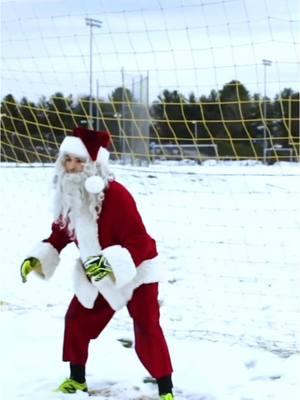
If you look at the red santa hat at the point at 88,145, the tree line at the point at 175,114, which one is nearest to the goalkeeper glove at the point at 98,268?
the red santa hat at the point at 88,145

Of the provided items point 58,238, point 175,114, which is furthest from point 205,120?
point 58,238

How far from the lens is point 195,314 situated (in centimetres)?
535

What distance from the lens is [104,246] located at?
3.57m

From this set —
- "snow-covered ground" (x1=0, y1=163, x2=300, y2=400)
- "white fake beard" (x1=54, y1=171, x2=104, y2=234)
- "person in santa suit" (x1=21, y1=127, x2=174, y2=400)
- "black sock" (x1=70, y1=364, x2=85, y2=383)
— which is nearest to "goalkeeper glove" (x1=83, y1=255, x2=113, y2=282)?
"person in santa suit" (x1=21, y1=127, x2=174, y2=400)

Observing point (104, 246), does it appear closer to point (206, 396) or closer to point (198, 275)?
point (206, 396)

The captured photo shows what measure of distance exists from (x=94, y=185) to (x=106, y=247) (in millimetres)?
314

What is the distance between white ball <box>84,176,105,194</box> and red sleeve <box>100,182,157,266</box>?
0.08 m

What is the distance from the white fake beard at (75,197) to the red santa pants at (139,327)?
1.48 feet

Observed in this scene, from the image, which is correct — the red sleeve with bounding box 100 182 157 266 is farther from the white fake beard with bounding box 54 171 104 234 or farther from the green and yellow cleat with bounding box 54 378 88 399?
the green and yellow cleat with bounding box 54 378 88 399

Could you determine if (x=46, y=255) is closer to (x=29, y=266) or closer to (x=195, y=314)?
(x=29, y=266)

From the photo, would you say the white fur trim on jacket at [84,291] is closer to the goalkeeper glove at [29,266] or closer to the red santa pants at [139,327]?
the red santa pants at [139,327]

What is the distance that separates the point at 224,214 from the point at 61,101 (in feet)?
15.4

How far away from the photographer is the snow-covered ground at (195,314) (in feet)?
13.0

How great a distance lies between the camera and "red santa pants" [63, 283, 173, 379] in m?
3.53
